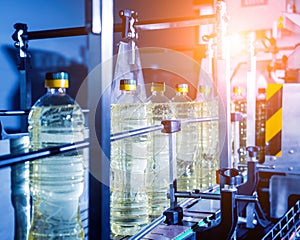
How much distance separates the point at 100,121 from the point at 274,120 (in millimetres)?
1665

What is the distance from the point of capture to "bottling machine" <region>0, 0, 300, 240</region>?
0.62m

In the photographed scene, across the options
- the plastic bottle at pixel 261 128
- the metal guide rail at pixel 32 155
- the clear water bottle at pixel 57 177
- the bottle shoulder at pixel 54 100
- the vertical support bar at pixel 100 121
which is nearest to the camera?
the metal guide rail at pixel 32 155

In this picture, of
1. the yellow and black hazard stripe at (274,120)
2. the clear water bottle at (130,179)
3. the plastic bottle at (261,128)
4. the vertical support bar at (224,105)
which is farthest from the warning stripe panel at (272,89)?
the clear water bottle at (130,179)

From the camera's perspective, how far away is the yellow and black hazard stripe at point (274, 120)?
209 cm

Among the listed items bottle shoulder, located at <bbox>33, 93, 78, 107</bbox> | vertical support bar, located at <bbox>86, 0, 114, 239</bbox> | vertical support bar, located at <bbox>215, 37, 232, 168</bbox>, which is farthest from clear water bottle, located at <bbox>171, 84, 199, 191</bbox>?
vertical support bar, located at <bbox>86, 0, 114, 239</bbox>

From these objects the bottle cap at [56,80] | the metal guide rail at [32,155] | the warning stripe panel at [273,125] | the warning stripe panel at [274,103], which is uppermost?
the bottle cap at [56,80]

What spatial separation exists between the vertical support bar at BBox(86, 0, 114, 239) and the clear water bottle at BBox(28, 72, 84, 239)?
0.34 feet

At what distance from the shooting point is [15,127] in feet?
6.15

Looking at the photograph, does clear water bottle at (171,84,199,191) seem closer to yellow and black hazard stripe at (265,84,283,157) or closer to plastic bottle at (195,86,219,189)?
plastic bottle at (195,86,219,189)

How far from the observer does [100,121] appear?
0.61 meters

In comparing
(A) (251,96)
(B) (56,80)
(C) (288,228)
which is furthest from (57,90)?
(A) (251,96)

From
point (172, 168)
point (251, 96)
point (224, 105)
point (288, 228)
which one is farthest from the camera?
point (251, 96)

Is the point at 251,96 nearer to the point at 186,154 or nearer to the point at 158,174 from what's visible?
the point at 186,154

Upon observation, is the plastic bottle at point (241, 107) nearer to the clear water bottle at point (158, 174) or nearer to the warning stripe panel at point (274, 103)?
the warning stripe panel at point (274, 103)
